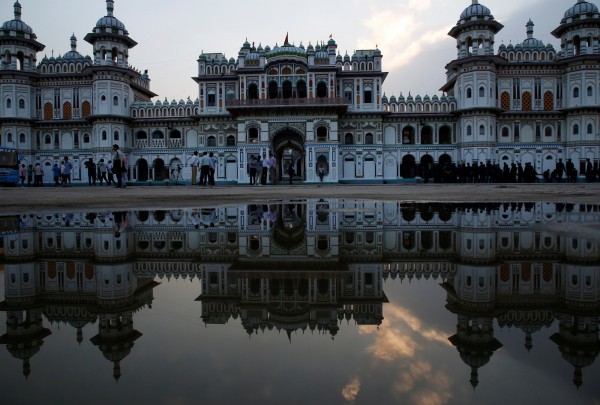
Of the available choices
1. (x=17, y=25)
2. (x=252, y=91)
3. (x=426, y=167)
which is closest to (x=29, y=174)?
(x=17, y=25)

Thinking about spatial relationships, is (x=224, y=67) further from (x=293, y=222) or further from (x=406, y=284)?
(x=406, y=284)

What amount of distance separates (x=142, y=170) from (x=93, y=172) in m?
9.14

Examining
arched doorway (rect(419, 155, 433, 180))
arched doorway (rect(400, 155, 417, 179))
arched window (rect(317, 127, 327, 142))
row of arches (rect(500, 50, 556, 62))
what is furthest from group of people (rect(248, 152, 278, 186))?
row of arches (rect(500, 50, 556, 62))

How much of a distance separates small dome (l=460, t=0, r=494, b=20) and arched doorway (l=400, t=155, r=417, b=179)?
1014 centimetres

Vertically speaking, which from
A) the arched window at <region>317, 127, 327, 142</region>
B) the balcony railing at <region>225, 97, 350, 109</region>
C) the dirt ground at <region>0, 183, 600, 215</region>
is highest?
the balcony railing at <region>225, 97, 350, 109</region>

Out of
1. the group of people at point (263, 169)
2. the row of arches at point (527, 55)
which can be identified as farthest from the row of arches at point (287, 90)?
the row of arches at point (527, 55)

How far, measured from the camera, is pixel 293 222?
186 inches

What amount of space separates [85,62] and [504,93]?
29.0 m

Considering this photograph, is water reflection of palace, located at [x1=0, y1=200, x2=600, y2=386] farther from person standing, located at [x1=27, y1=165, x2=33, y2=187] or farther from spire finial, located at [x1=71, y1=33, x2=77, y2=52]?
spire finial, located at [x1=71, y1=33, x2=77, y2=52]

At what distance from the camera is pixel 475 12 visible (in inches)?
1277

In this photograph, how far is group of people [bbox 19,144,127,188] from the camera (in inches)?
661

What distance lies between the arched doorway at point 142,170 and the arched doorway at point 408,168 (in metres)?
18.4

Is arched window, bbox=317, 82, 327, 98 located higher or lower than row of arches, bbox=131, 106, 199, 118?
higher

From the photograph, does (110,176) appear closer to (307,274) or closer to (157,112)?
(157,112)
